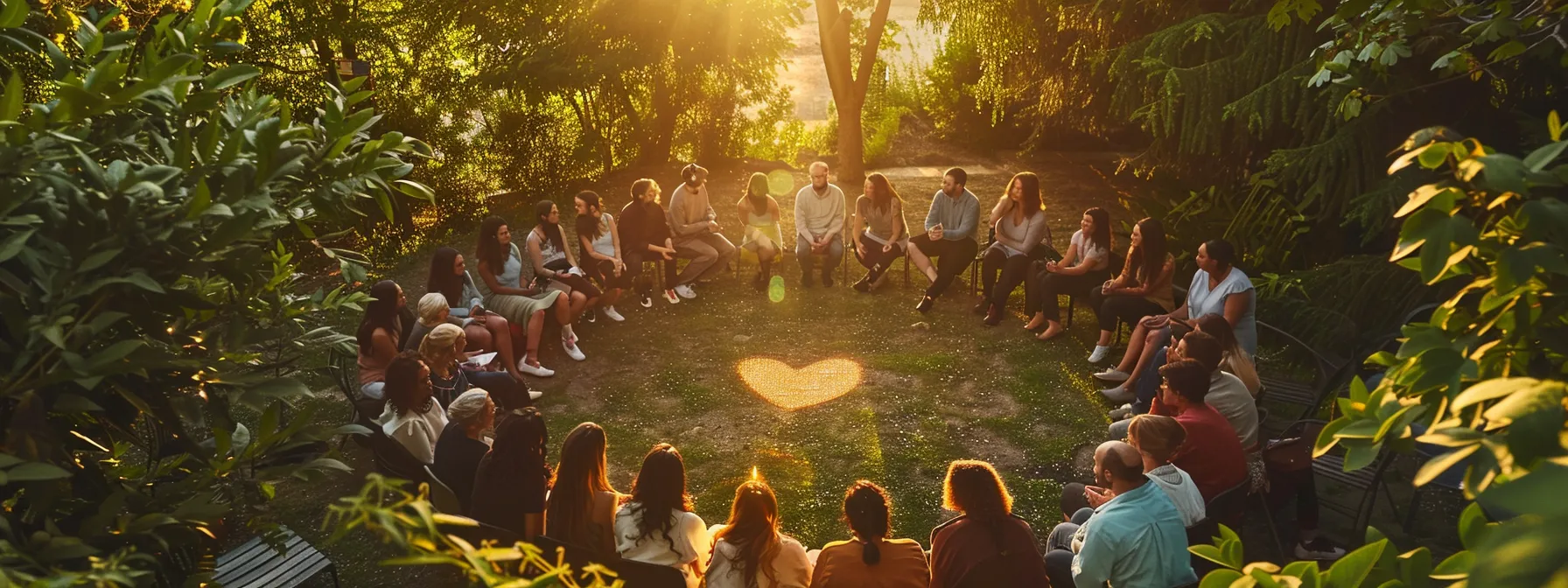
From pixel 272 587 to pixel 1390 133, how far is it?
7.91 m

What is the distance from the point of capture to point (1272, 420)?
274 inches

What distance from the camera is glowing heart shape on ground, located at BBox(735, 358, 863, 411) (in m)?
7.96

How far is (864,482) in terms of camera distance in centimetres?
425

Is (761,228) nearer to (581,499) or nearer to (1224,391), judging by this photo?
(1224,391)

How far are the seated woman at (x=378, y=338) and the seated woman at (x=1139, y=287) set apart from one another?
5313 millimetres

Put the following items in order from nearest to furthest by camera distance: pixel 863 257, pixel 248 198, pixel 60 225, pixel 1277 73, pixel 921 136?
pixel 60 225, pixel 248 198, pixel 1277 73, pixel 863 257, pixel 921 136

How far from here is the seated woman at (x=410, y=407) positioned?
5.68 m

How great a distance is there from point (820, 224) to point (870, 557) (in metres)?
6.72

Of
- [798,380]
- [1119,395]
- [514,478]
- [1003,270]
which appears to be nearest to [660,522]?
[514,478]

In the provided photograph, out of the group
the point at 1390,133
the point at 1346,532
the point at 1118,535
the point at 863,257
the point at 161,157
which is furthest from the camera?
the point at 863,257

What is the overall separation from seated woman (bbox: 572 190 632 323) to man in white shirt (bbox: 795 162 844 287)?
6.36ft

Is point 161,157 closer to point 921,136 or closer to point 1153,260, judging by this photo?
point 1153,260

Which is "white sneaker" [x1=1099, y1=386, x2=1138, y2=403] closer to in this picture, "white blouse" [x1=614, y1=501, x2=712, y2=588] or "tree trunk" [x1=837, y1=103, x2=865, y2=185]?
"white blouse" [x1=614, y1=501, x2=712, y2=588]

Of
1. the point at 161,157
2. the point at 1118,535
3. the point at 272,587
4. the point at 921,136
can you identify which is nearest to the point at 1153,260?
the point at 1118,535
